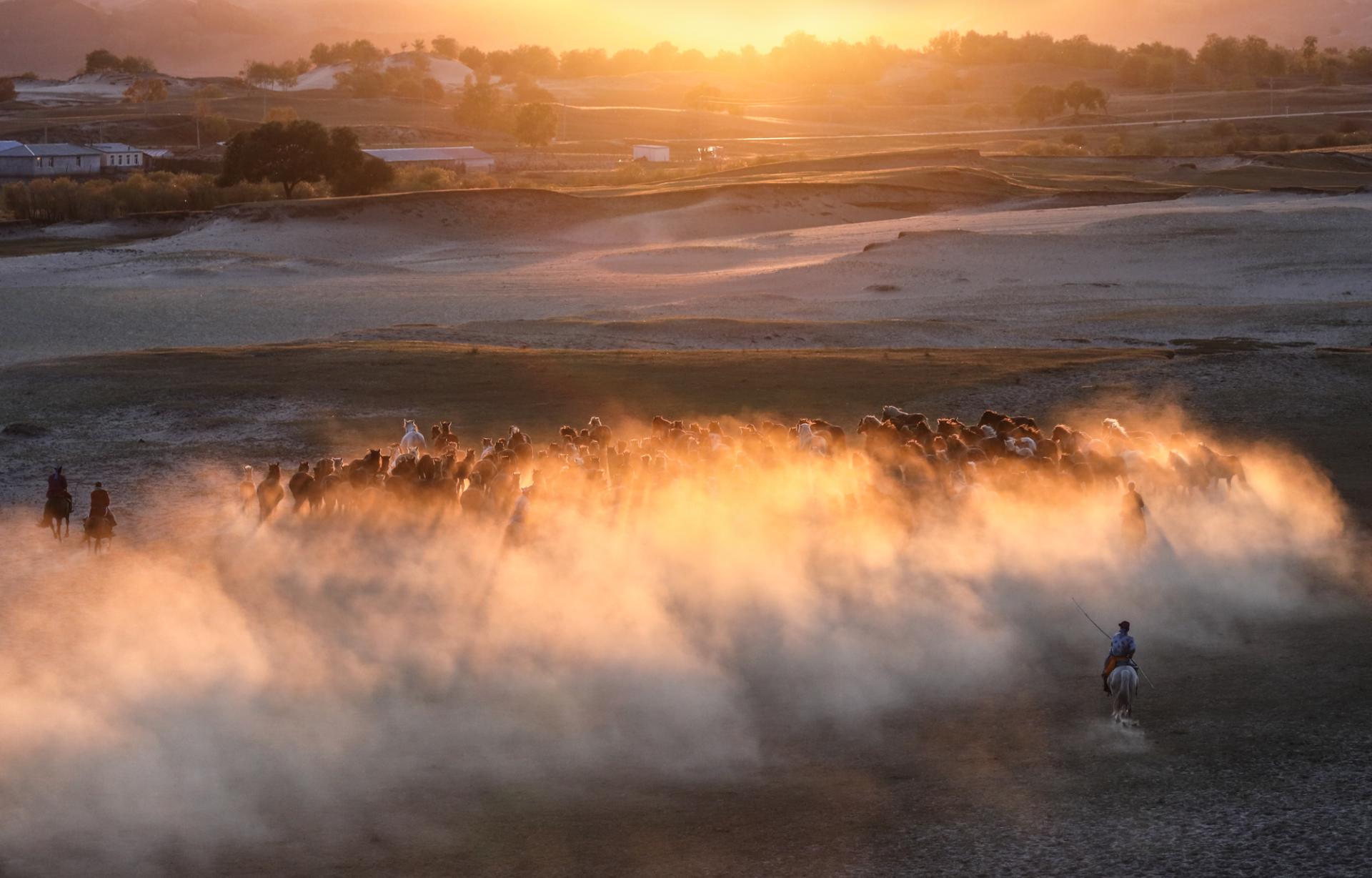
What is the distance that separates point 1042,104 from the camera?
173500 mm

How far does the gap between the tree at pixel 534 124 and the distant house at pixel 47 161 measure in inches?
1687

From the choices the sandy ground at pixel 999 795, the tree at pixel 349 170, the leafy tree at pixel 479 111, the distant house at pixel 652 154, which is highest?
the leafy tree at pixel 479 111

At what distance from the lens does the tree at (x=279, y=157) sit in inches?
3775

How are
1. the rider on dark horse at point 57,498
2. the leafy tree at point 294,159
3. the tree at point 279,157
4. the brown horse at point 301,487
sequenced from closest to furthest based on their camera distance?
1. the rider on dark horse at point 57,498
2. the brown horse at point 301,487
3. the tree at point 279,157
4. the leafy tree at point 294,159

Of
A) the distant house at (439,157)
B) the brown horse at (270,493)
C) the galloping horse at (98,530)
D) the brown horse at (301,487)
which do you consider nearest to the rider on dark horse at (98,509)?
the galloping horse at (98,530)

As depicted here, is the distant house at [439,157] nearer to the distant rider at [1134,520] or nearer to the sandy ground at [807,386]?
the sandy ground at [807,386]

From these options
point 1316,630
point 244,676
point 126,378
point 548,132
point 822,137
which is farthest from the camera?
point 822,137

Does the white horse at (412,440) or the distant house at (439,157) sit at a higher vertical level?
the distant house at (439,157)

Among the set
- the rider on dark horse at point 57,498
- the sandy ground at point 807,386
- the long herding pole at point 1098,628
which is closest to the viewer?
the sandy ground at point 807,386

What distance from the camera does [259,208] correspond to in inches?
3182

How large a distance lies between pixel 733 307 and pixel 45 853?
42.2 meters

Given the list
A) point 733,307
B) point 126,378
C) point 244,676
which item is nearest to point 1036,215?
point 733,307

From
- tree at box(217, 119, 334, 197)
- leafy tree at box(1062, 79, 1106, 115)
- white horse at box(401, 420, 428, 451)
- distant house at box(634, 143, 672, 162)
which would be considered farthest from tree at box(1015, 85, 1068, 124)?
white horse at box(401, 420, 428, 451)

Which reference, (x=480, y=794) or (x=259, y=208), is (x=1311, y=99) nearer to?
(x=259, y=208)
